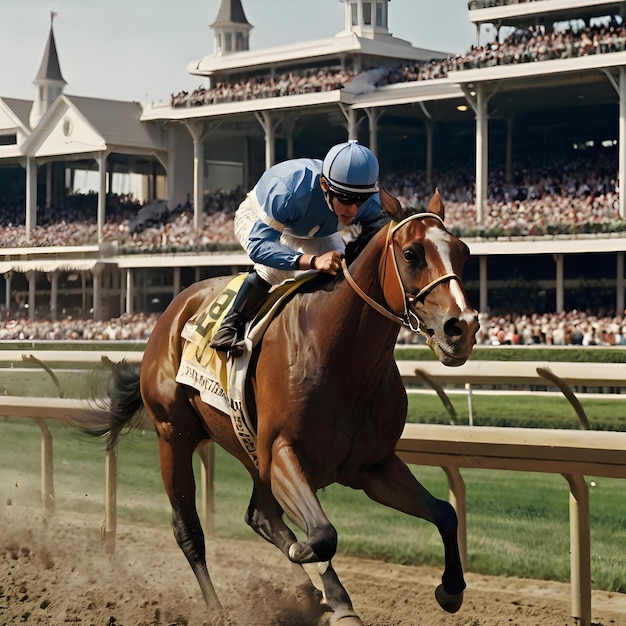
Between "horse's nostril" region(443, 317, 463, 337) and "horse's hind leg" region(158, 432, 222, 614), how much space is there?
1682mm

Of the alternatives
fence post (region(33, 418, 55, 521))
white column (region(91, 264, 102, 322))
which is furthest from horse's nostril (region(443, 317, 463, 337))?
white column (region(91, 264, 102, 322))

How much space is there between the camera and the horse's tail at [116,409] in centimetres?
536

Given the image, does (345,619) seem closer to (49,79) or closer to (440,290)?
(440,290)

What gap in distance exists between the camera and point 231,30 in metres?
32.3

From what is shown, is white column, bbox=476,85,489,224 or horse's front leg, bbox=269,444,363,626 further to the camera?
white column, bbox=476,85,489,224

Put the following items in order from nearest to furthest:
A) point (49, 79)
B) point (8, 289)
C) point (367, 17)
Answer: point (367, 17), point (8, 289), point (49, 79)

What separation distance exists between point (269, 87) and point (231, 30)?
6684mm

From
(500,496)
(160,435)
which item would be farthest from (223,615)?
(500,496)

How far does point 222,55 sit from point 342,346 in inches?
1051

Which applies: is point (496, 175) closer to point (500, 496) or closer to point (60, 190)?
point (60, 190)

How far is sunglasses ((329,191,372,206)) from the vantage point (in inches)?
152

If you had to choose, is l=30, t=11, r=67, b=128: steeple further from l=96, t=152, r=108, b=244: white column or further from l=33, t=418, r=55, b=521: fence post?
l=33, t=418, r=55, b=521: fence post

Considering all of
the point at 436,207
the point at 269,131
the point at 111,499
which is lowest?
the point at 111,499

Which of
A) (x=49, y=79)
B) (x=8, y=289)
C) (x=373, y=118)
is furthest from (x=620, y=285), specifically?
(x=49, y=79)
